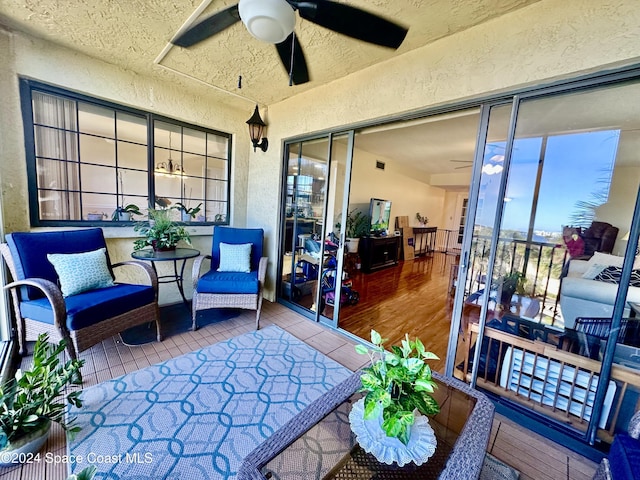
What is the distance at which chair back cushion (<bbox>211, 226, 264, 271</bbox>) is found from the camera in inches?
121

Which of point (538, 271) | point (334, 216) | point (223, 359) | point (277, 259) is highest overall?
point (334, 216)

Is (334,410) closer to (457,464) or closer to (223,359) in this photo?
(457,464)

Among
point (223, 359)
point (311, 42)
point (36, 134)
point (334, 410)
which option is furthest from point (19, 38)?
point (334, 410)

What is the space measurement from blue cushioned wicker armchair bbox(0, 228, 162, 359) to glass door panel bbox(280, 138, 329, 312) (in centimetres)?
153

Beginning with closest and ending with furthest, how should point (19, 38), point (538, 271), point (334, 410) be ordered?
point (334, 410) < point (538, 271) < point (19, 38)

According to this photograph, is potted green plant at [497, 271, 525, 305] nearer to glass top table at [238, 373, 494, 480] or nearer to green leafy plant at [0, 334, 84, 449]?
glass top table at [238, 373, 494, 480]

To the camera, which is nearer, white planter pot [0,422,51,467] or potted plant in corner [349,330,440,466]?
potted plant in corner [349,330,440,466]

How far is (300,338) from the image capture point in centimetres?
257

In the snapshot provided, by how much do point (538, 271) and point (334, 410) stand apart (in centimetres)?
175

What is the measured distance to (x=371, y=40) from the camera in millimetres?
1441

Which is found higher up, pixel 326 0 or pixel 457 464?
pixel 326 0

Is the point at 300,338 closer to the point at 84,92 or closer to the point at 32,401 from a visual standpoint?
the point at 32,401

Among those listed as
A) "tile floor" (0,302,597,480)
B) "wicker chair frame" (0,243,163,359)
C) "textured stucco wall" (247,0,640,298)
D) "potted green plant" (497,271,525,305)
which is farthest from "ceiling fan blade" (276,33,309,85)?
"tile floor" (0,302,597,480)

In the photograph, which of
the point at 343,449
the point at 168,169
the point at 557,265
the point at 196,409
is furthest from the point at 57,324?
the point at 557,265
